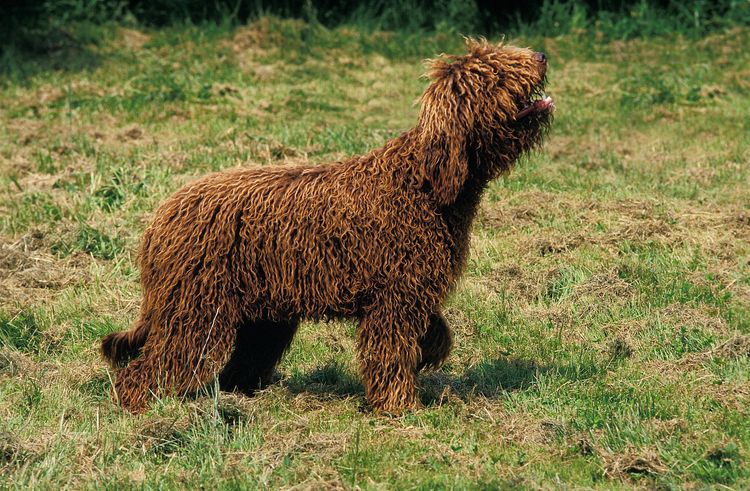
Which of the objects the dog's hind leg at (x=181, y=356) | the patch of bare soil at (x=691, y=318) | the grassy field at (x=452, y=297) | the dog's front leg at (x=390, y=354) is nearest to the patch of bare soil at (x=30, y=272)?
the grassy field at (x=452, y=297)

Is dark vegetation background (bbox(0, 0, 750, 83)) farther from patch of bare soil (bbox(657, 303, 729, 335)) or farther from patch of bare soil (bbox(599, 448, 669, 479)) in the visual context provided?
patch of bare soil (bbox(599, 448, 669, 479))

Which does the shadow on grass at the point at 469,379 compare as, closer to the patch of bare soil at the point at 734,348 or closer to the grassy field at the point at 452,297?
Result: the grassy field at the point at 452,297

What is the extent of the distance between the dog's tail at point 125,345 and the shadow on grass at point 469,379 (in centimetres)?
110

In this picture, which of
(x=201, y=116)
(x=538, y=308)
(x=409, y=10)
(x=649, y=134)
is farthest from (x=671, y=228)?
(x=409, y=10)

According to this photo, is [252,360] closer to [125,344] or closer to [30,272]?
[125,344]

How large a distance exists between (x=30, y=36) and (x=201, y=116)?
14.4 ft

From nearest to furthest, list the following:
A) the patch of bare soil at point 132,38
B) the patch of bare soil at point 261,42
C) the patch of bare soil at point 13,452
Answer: the patch of bare soil at point 13,452 < the patch of bare soil at point 261,42 < the patch of bare soil at point 132,38

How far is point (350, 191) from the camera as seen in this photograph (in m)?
6.69

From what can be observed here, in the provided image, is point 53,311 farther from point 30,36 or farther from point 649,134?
point 30,36

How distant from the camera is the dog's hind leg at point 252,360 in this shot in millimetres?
7297

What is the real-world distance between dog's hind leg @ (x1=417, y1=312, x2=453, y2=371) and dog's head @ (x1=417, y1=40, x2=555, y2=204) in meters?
0.86

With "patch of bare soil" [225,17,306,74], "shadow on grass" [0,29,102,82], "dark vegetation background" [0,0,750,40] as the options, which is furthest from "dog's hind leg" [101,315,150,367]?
"dark vegetation background" [0,0,750,40]

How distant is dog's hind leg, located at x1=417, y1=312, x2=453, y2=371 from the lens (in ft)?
22.9

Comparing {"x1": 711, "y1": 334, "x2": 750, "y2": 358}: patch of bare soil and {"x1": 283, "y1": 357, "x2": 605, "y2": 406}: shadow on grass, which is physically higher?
{"x1": 711, "y1": 334, "x2": 750, "y2": 358}: patch of bare soil
